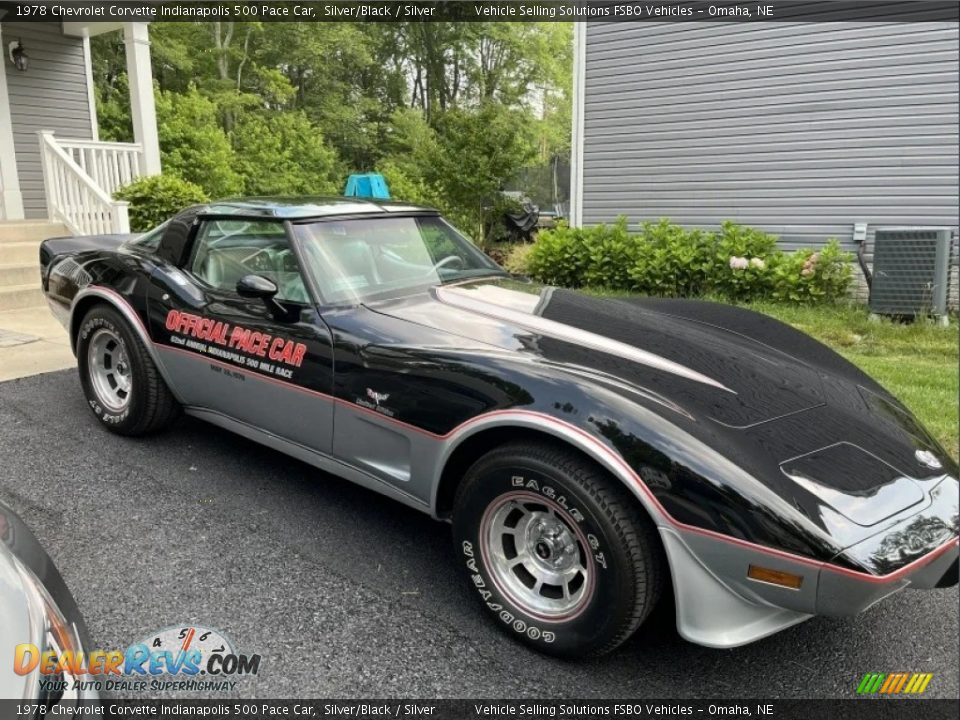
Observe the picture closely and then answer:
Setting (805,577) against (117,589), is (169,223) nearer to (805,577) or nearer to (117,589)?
(117,589)

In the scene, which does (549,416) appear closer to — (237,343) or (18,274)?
(237,343)

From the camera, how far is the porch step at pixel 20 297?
780 centimetres

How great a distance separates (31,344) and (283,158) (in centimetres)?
1989

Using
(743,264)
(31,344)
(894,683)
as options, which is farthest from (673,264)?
(894,683)

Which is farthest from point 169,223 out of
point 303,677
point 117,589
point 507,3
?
point 507,3

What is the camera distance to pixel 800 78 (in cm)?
902

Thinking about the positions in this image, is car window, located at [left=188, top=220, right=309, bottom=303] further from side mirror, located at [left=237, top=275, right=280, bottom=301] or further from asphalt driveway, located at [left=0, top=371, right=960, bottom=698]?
asphalt driveway, located at [left=0, top=371, right=960, bottom=698]

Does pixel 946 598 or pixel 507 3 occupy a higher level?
pixel 507 3

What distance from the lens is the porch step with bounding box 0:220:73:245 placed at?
9.31 meters

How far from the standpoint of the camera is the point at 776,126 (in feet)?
30.5

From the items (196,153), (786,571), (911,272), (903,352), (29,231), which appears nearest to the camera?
(786,571)

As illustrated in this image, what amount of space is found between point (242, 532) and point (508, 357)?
151 cm

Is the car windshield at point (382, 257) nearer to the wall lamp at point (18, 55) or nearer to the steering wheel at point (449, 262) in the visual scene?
the steering wheel at point (449, 262)

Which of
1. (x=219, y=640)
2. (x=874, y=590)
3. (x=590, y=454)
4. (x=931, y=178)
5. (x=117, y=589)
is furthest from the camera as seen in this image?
(x=931, y=178)
